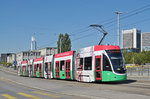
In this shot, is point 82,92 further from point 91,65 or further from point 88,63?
point 88,63

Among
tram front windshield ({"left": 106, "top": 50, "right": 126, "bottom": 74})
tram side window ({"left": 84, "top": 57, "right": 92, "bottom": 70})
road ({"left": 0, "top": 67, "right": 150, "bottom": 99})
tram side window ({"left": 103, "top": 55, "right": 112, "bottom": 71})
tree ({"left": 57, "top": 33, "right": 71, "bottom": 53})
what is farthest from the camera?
tree ({"left": 57, "top": 33, "right": 71, "bottom": 53})

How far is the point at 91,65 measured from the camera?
20453 millimetres

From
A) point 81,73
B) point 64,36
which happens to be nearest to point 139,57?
point 64,36

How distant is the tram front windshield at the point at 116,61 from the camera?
18.4 m

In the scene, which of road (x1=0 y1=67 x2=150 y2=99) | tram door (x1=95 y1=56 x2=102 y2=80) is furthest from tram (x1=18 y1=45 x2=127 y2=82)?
road (x1=0 y1=67 x2=150 y2=99)

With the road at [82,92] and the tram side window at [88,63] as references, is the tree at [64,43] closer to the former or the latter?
the tram side window at [88,63]

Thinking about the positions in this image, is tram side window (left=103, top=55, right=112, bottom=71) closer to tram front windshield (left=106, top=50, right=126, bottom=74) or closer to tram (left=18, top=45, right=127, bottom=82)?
tram (left=18, top=45, right=127, bottom=82)

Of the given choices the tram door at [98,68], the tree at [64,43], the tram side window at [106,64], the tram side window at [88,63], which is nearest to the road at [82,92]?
the tram side window at [106,64]

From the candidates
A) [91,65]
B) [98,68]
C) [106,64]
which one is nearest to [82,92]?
[106,64]

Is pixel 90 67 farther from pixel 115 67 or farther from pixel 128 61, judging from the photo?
pixel 128 61

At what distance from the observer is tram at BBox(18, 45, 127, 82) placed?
18.5 meters

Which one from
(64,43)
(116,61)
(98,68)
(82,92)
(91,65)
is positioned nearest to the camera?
(82,92)

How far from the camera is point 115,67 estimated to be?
18.4 meters

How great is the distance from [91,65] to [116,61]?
2.60m
